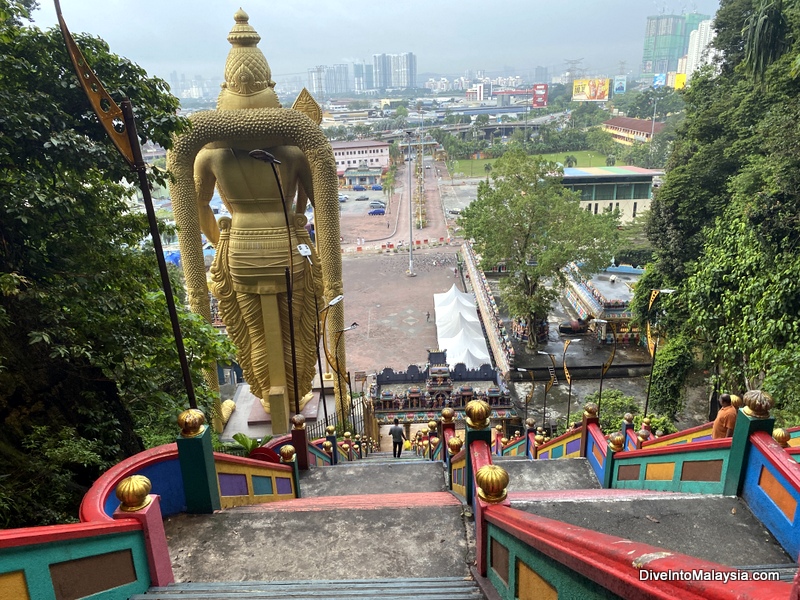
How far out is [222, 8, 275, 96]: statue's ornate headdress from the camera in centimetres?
947

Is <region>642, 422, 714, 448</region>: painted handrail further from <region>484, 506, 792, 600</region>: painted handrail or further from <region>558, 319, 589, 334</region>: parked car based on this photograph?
<region>558, 319, 589, 334</region>: parked car

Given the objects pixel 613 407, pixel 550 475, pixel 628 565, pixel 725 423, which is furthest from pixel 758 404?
pixel 613 407

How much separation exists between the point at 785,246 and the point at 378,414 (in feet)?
33.5

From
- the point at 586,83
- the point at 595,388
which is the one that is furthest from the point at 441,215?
the point at 586,83

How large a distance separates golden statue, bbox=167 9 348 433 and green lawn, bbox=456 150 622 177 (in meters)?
57.2

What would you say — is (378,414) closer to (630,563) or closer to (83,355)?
(83,355)

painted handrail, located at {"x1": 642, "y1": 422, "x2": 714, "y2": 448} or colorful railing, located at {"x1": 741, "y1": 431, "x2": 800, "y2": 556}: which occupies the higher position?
colorful railing, located at {"x1": 741, "y1": 431, "x2": 800, "y2": 556}

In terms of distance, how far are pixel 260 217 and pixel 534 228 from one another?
11.1 meters

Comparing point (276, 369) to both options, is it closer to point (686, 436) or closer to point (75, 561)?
point (686, 436)

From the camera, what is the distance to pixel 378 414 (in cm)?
1534

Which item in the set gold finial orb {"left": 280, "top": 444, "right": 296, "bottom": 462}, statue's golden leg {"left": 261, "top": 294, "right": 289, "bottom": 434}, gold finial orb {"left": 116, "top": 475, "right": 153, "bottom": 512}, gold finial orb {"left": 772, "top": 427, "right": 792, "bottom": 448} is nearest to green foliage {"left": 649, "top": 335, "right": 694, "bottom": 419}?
statue's golden leg {"left": 261, "top": 294, "right": 289, "bottom": 434}

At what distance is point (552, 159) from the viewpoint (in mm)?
67250

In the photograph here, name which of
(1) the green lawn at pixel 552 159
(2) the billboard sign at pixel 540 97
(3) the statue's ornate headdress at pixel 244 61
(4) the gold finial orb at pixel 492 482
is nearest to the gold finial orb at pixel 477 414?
(4) the gold finial orb at pixel 492 482

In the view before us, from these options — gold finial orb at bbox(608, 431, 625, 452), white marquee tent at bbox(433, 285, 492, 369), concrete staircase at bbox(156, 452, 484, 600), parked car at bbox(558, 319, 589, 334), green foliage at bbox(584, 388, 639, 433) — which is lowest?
parked car at bbox(558, 319, 589, 334)
